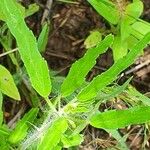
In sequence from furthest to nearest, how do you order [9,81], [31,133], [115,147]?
[115,147] < [9,81] < [31,133]

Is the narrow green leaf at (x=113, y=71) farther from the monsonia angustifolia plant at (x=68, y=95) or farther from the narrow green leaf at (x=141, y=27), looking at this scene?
the narrow green leaf at (x=141, y=27)

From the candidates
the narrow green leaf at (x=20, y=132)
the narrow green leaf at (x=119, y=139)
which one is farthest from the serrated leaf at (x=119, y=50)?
the narrow green leaf at (x=20, y=132)

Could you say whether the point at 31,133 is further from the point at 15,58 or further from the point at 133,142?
the point at 133,142

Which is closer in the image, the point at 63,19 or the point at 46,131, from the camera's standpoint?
the point at 46,131

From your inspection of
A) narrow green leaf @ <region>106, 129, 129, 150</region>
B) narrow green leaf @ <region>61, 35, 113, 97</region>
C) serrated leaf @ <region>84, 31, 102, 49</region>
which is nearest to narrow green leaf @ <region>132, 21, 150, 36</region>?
serrated leaf @ <region>84, 31, 102, 49</region>

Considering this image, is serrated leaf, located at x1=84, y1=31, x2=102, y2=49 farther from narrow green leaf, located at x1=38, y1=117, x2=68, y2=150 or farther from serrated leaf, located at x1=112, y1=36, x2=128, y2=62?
narrow green leaf, located at x1=38, y1=117, x2=68, y2=150

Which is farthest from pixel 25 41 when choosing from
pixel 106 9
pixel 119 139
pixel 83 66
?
pixel 119 139

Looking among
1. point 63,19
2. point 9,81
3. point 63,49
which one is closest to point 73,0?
point 63,19
